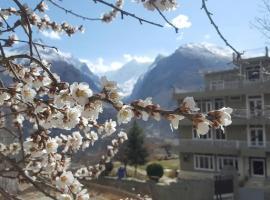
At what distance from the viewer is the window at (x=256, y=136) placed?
3139 centimetres

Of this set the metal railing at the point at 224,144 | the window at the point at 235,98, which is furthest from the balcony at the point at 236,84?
the metal railing at the point at 224,144

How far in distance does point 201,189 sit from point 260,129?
9.55 metres

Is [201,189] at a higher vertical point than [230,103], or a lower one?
lower

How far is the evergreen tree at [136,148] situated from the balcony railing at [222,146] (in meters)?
6.99

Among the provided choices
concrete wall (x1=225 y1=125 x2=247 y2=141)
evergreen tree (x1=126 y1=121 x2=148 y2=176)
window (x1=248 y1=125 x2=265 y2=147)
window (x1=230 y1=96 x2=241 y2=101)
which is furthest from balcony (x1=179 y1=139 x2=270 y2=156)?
evergreen tree (x1=126 y1=121 x2=148 y2=176)

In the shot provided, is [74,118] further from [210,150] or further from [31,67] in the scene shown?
[210,150]

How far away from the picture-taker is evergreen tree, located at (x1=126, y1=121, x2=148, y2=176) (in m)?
41.5

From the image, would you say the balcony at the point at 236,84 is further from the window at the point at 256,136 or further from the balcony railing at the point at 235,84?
the window at the point at 256,136

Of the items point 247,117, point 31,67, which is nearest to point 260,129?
point 247,117

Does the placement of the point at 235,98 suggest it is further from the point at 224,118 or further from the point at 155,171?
the point at 224,118

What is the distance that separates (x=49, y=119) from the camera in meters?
2.78

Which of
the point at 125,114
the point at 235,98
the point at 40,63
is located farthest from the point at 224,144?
the point at 125,114

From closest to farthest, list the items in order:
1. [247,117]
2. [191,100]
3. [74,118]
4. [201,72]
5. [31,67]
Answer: [191,100] < [74,118] < [31,67] < [247,117] < [201,72]

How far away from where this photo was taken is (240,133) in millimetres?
32375
